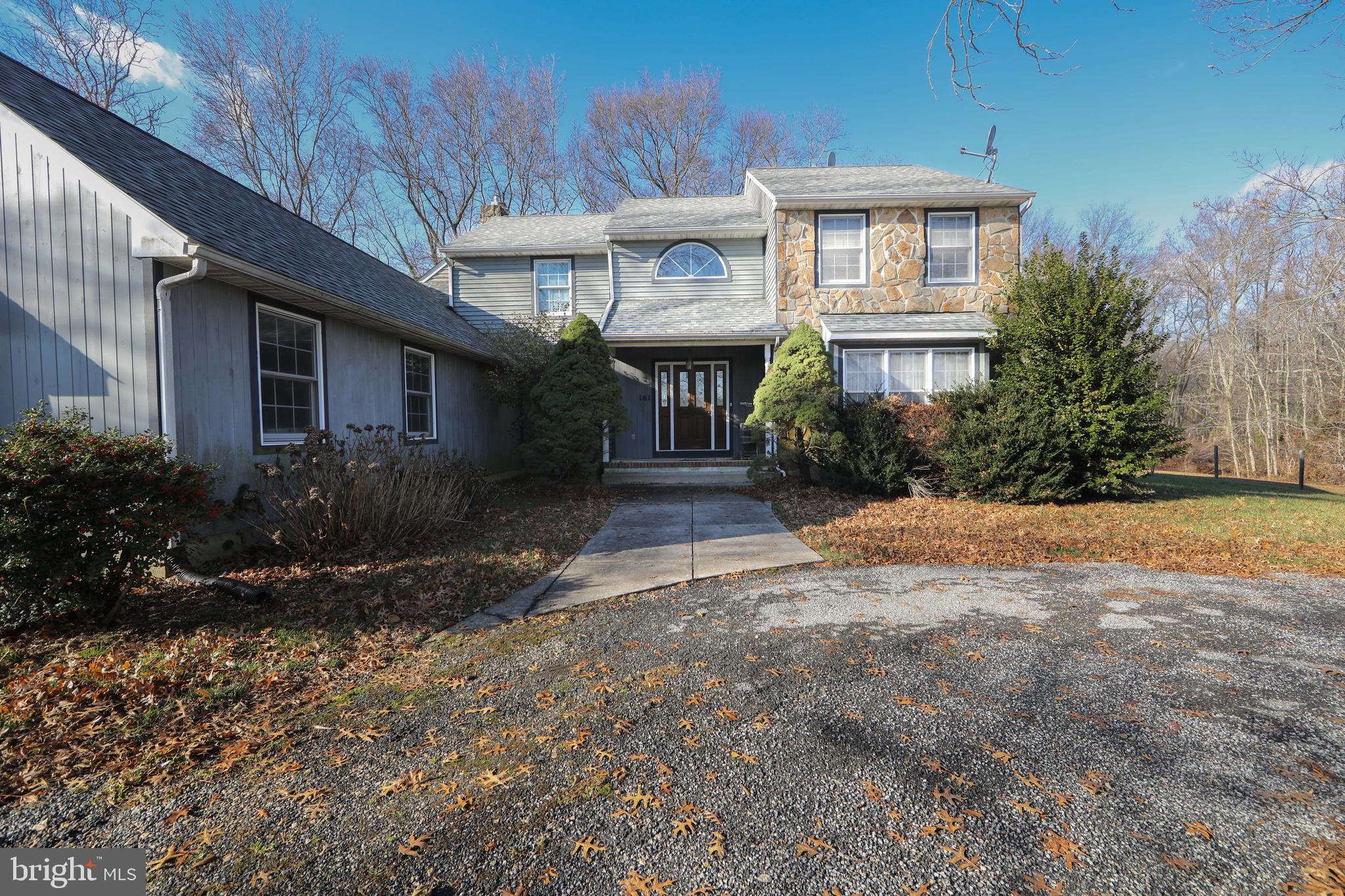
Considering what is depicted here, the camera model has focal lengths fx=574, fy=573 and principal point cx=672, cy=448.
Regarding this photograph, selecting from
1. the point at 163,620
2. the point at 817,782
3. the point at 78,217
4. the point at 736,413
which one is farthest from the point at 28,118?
the point at 736,413

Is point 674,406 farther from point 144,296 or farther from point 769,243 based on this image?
point 144,296

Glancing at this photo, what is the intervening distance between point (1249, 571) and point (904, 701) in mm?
4903

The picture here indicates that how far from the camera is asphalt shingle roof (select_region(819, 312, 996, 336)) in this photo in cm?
1100

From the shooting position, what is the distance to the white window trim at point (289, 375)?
6184mm

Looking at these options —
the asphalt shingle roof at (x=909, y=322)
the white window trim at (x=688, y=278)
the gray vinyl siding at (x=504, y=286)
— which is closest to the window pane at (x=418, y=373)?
the gray vinyl siding at (x=504, y=286)

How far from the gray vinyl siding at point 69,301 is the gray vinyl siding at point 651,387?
350 inches

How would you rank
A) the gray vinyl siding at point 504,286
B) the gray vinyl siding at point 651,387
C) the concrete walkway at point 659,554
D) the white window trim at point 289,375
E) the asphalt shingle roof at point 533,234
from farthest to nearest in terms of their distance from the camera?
the gray vinyl siding at point 504,286 → the asphalt shingle roof at point 533,234 → the gray vinyl siding at point 651,387 → the white window trim at point 289,375 → the concrete walkway at point 659,554

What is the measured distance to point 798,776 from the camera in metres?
2.28

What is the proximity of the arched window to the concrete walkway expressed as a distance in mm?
6724

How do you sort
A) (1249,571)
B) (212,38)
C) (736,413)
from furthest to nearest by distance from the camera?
(212,38) < (736,413) < (1249,571)

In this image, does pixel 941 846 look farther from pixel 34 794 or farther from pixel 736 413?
pixel 736 413

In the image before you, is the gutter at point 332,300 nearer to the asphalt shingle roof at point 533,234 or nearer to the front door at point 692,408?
the front door at point 692,408

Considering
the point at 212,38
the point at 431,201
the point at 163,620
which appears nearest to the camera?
the point at 163,620

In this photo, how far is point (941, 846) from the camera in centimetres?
188
